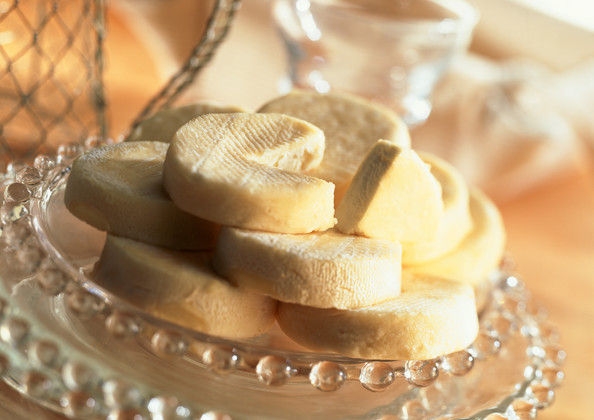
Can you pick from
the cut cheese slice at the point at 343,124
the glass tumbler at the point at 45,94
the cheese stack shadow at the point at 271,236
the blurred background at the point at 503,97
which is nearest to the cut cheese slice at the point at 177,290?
the cheese stack shadow at the point at 271,236

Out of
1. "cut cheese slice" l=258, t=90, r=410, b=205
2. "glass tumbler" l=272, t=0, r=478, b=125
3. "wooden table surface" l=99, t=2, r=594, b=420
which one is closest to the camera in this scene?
"cut cheese slice" l=258, t=90, r=410, b=205

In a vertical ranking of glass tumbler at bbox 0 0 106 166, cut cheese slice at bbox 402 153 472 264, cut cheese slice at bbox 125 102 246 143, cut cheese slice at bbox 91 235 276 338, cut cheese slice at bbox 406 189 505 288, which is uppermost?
cut cheese slice at bbox 125 102 246 143

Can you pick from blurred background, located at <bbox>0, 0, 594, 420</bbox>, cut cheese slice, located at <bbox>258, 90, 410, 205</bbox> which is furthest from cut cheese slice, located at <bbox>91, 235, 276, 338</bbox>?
blurred background, located at <bbox>0, 0, 594, 420</bbox>

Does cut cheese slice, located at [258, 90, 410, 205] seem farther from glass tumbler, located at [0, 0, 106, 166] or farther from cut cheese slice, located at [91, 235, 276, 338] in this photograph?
glass tumbler, located at [0, 0, 106, 166]

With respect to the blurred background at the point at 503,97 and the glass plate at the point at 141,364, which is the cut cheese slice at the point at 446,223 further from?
the blurred background at the point at 503,97

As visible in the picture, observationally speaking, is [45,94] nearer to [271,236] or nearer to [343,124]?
[343,124]

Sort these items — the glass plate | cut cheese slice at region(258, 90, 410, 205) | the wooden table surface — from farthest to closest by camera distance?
the wooden table surface < cut cheese slice at region(258, 90, 410, 205) < the glass plate

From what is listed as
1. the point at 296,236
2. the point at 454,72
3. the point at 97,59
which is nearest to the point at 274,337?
the point at 296,236
